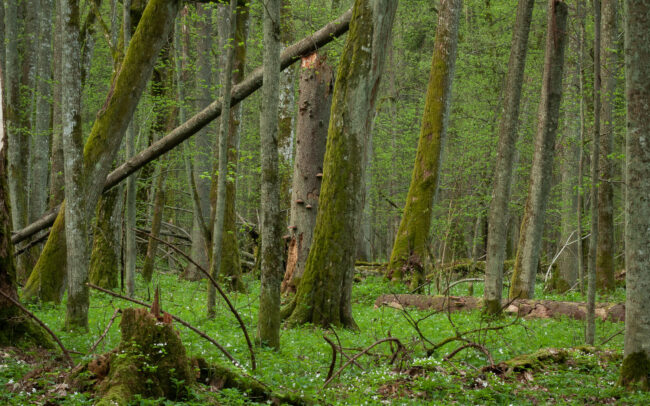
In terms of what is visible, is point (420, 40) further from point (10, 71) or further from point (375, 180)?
point (10, 71)

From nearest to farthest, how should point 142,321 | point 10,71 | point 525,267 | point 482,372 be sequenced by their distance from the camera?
point 142,321 < point 482,372 < point 525,267 < point 10,71

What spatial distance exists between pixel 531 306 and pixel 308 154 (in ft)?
19.2

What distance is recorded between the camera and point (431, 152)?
14305 millimetres

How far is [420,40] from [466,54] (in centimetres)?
750

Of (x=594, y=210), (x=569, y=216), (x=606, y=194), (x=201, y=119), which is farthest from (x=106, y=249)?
(x=569, y=216)

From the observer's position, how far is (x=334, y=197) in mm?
9266

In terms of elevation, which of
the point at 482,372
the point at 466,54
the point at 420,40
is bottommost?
the point at 482,372

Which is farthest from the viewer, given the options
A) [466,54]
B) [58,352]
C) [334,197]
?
[466,54]

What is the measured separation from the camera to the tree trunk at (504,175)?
10.6 metres

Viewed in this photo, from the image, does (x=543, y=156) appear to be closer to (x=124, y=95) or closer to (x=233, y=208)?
(x=233, y=208)

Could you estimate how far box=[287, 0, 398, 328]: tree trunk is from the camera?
361 inches

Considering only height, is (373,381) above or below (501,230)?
below

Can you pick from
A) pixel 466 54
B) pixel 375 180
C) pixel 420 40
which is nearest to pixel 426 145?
pixel 466 54

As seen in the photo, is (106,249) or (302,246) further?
(106,249)
